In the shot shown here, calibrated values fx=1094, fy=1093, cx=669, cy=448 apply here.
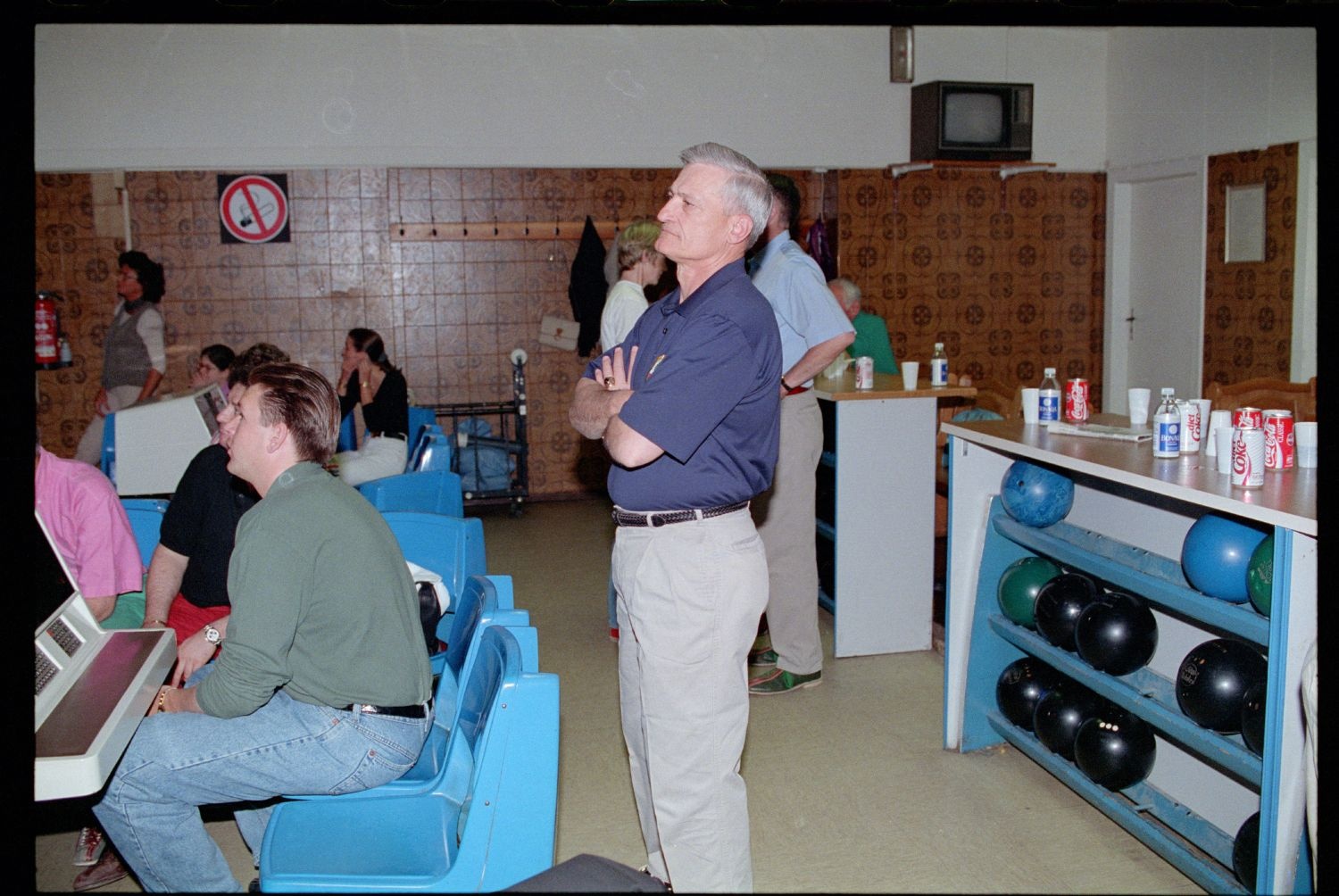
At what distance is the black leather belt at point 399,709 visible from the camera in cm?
213

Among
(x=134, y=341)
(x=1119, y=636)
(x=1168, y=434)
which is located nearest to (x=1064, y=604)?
(x=1119, y=636)

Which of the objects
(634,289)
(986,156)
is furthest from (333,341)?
(986,156)

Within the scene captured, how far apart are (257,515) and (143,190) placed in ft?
20.1

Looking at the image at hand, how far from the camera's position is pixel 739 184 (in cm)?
231

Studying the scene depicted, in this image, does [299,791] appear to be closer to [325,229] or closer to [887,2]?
[887,2]

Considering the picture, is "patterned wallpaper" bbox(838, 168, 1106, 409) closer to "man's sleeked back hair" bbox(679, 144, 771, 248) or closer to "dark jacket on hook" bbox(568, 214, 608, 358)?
"dark jacket on hook" bbox(568, 214, 608, 358)

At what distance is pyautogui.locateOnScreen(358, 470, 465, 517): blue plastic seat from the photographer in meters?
3.89

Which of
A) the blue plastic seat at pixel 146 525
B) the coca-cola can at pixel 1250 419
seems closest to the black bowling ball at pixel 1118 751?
the coca-cola can at pixel 1250 419

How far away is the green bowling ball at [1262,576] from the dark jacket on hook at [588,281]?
554 cm

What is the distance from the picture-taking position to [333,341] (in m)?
7.54

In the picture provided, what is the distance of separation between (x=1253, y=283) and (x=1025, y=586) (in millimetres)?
4760

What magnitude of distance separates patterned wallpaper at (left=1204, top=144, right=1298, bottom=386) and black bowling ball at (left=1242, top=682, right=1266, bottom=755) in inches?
200

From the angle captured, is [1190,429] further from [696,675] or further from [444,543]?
[444,543]

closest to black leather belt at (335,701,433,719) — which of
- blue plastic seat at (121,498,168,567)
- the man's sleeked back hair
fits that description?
the man's sleeked back hair
